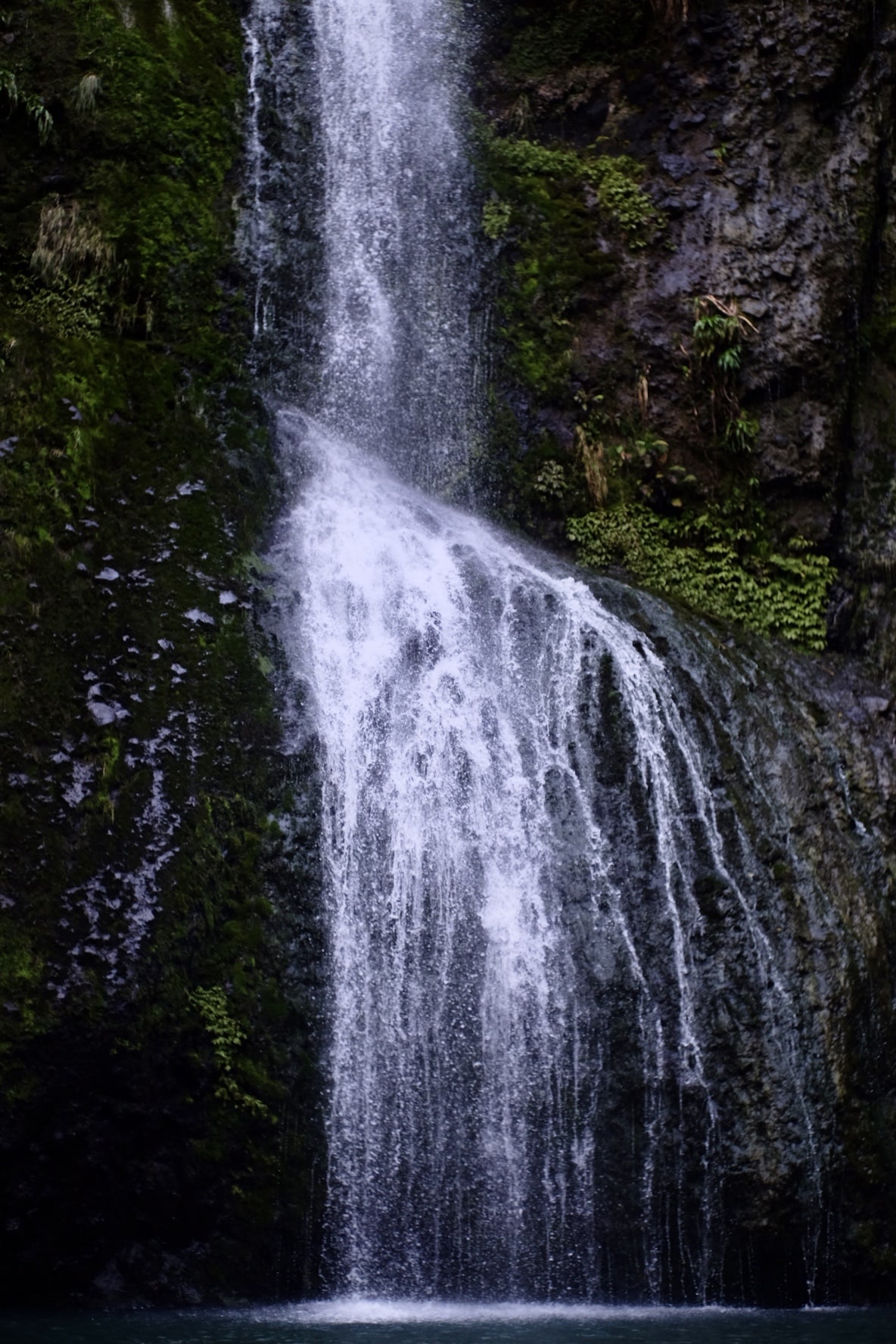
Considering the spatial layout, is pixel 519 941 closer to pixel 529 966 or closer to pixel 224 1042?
pixel 529 966

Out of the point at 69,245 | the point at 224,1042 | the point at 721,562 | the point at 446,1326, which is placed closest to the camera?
the point at 446,1326

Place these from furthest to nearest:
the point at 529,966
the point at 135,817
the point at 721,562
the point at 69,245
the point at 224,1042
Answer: the point at 721,562
the point at 69,245
the point at 529,966
the point at 135,817
the point at 224,1042

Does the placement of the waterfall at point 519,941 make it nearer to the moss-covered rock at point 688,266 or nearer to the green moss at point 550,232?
the moss-covered rock at point 688,266

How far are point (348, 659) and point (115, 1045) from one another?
284cm

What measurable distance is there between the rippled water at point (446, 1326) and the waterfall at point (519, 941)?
0.24 metres

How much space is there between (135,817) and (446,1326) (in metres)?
3.09

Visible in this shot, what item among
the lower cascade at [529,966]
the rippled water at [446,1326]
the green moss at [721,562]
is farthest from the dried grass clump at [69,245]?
the rippled water at [446,1326]

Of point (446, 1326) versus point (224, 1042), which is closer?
point (446, 1326)

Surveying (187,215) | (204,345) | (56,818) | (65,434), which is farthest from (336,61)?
(56,818)

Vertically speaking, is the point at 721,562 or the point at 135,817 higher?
the point at 721,562

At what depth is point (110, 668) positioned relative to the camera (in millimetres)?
→ 7723

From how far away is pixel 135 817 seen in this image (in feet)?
23.9

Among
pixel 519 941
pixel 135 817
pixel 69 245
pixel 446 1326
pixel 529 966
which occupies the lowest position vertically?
pixel 446 1326

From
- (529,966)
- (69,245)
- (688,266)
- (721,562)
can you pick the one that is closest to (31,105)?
(69,245)
